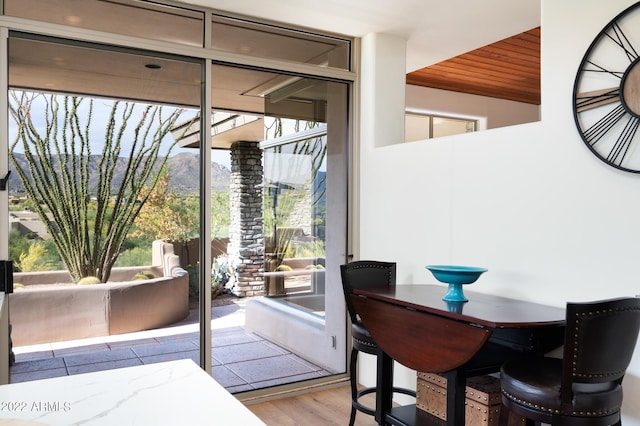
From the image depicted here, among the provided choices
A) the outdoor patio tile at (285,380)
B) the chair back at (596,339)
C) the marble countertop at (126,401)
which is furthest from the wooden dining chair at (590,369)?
the outdoor patio tile at (285,380)

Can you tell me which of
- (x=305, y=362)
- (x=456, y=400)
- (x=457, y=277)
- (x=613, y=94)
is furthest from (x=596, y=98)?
(x=305, y=362)

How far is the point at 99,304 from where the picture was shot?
3064 millimetres

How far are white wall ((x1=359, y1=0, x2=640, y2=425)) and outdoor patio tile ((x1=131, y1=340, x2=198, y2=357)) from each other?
1344 mm

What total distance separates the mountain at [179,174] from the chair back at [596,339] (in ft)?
7.63

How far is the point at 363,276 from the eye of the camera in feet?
10.5

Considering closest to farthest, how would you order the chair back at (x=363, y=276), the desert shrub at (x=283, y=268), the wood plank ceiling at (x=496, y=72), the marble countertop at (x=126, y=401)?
the marble countertop at (x=126, y=401)
the chair back at (x=363, y=276)
the desert shrub at (x=283, y=268)
the wood plank ceiling at (x=496, y=72)

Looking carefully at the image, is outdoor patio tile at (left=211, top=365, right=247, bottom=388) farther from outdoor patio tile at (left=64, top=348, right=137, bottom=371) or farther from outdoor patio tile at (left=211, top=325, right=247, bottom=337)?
outdoor patio tile at (left=64, top=348, right=137, bottom=371)

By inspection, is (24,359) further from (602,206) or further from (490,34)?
(490,34)

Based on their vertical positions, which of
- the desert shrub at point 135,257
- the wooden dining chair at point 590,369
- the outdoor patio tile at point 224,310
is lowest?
the outdoor patio tile at point 224,310

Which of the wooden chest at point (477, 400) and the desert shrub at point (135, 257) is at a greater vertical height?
the desert shrub at point (135, 257)

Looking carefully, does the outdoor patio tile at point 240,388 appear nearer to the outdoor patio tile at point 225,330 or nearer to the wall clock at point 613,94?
the outdoor patio tile at point 225,330

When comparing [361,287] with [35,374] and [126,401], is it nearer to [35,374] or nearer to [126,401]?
[35,374]

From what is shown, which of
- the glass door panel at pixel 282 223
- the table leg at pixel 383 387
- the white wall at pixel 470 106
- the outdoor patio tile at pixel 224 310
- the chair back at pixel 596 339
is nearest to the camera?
the chair back at pixel 596 339

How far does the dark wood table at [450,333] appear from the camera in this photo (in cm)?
215
